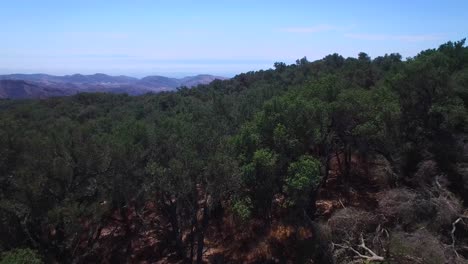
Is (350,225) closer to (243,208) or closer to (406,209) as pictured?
(406,209)

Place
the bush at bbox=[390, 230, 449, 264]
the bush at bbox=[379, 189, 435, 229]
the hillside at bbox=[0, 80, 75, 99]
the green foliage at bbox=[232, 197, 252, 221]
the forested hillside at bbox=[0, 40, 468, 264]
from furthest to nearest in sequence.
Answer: the hillside at bbox=[0, 80, 75, 99] < the bush at bbox=[379, 189, 435, 229] < the forested hillside at bbox=[0, 40, 468, 264] < the green foliage at bbox=[232, 197, 252, 221] < the bush at bbox=[390, 230, 449, 264]

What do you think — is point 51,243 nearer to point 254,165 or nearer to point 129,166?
point 129,166

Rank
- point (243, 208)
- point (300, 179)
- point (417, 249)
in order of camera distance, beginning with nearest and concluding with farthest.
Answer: point (417, 249) < point (300, 179) < point (243, 208)

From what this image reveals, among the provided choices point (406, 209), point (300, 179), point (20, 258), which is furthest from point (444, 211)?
point (20, 258)

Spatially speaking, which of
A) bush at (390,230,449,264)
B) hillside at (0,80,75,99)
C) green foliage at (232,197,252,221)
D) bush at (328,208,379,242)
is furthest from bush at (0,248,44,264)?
hillside at (0,80,75,99)

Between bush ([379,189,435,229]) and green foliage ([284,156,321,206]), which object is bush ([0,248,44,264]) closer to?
green foliage ([284,156,321,206])

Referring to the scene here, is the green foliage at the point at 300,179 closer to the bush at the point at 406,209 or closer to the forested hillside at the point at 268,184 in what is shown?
the forested hillside at the point at 268,184

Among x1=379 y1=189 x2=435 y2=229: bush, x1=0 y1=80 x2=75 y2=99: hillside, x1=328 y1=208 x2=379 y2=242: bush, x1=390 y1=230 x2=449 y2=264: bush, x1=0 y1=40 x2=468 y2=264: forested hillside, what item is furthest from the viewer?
x1=0 y1=80 x2=75 y2=99: hillside

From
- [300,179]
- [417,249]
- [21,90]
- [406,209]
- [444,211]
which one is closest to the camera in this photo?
[417,249]

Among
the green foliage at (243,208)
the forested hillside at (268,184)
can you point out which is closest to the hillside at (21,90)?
the forested hillside at (268,184)

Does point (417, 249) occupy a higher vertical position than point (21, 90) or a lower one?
higher

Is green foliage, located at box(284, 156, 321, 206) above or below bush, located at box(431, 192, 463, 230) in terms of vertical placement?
above
